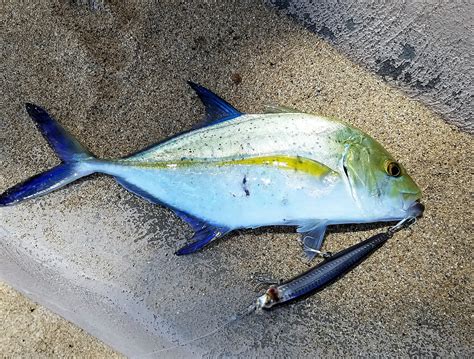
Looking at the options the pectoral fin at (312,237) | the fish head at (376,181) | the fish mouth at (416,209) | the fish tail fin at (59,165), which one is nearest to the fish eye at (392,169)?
the fish head at (376,181)

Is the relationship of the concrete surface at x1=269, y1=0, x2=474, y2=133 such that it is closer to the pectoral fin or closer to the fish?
the fish

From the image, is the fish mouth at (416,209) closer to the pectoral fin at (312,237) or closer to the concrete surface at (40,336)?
the pectoral fin at (312,237)

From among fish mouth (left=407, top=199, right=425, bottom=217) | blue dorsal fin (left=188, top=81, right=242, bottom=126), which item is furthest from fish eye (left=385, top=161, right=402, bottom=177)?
blue dorsal fin (left=188, top=81, right=242, bottom=126)

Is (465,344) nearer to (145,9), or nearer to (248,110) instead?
(248,110)

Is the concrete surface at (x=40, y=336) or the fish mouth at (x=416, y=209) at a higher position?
the fish mouth at (x=416, y=209)

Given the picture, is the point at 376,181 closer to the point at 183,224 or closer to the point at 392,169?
the point at 392,169

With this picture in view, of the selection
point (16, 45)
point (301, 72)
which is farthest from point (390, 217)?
point (16, 45)

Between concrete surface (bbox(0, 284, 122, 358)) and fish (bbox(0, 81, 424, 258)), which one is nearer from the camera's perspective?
Result: fish (bbox(0, 81, 424, 258))

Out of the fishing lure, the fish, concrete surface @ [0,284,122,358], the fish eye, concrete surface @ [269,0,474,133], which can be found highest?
concrete surface @ [269,0,474,133]
